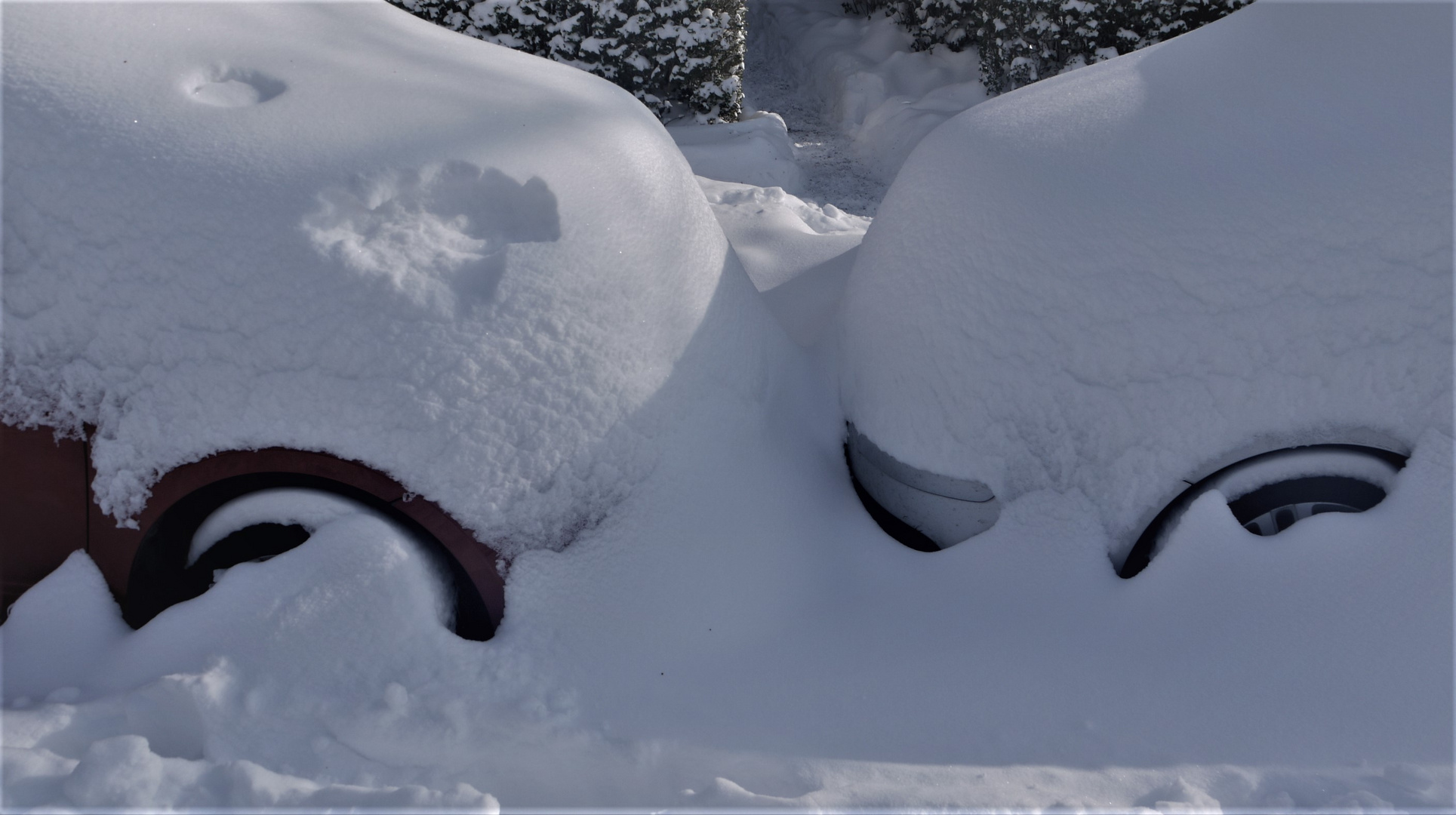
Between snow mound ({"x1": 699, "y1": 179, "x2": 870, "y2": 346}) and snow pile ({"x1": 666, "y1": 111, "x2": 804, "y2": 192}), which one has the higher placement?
snow mound ({"x1": 699, "y1": 179, "x2": 870, "y2": 346})

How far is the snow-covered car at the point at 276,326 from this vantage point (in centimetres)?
156

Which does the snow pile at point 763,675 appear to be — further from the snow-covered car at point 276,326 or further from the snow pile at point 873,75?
the snow pile at point 873,75

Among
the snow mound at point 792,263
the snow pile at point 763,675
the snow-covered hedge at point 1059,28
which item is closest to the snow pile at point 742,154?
the snow mound at point 792,263

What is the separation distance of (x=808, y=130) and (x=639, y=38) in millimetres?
1852

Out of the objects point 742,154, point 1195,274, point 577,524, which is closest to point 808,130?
point 742,154

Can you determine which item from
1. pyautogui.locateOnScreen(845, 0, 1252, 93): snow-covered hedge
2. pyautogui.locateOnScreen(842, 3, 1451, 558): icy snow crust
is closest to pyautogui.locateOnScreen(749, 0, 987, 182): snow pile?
pyautogui.locateOnScreen(845, 0, 1252, 93): snow-covered hedge

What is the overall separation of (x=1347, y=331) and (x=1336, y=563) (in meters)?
0.40

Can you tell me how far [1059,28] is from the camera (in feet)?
19.1

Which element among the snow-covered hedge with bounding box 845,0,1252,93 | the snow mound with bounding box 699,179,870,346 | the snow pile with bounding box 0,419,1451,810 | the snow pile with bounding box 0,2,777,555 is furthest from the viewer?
the snow-covered hedge with bounding box 845,0,1252,93

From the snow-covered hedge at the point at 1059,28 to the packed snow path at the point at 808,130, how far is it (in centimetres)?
117

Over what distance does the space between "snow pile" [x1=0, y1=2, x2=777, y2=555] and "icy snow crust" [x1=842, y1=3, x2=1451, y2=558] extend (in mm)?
554

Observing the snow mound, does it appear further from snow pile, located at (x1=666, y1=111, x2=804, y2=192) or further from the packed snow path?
the packed snow path

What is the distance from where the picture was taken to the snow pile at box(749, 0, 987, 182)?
621cm

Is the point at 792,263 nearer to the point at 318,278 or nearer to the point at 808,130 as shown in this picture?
the point at 318,278
